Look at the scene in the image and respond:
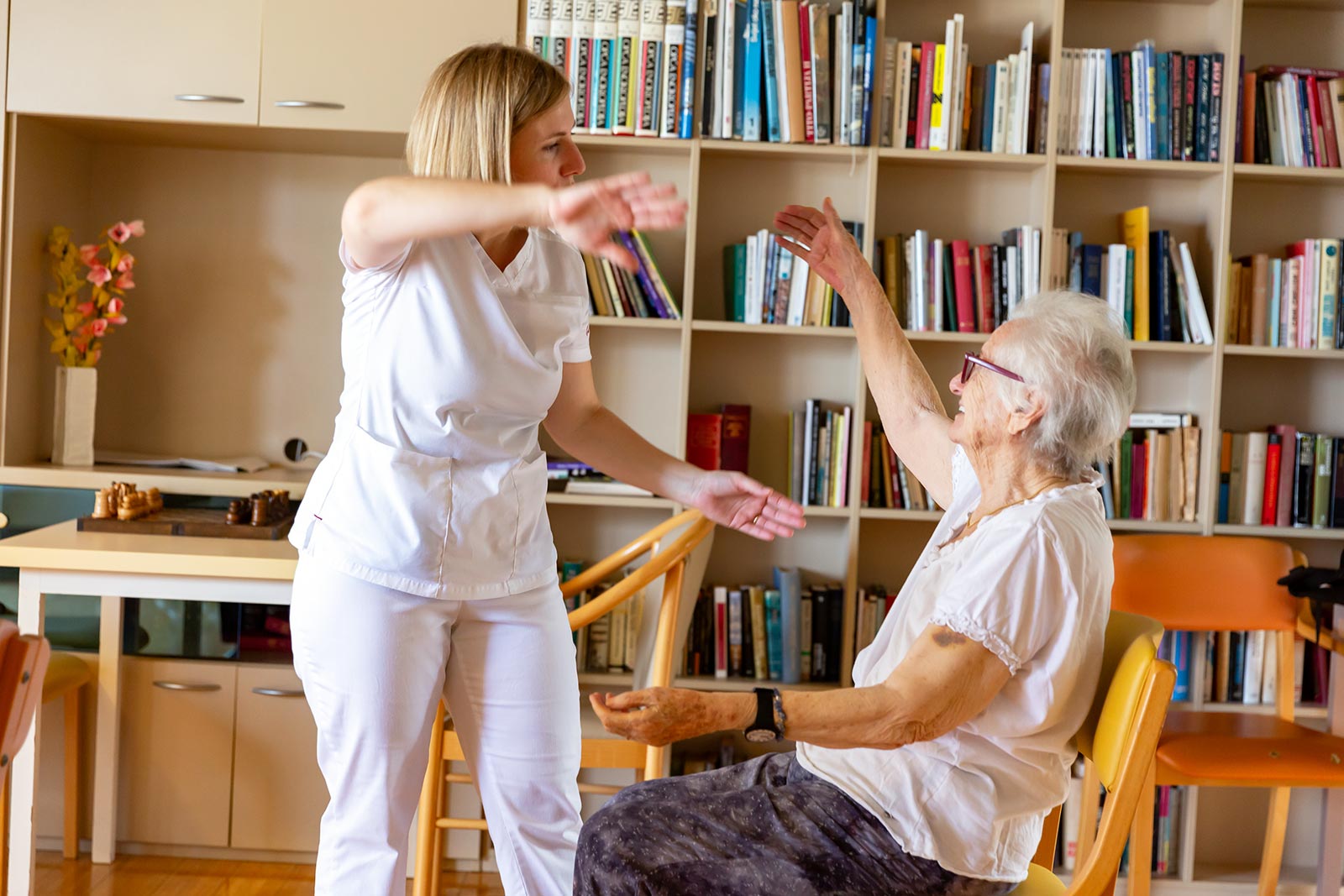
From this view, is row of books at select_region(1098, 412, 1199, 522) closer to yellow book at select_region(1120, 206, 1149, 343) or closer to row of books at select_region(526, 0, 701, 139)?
yellow book at select_region(1120, 206, 1149, 343)

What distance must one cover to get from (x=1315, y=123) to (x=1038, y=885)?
245cm

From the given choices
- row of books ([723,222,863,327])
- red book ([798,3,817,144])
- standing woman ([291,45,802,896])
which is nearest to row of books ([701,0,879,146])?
red book ([798,3,817,144])

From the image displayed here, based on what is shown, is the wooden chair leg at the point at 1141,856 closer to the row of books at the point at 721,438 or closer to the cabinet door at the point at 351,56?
the row of books at the point at 721,438

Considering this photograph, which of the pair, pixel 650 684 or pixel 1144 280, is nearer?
pixel 650 684

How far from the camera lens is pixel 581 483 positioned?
118 inches

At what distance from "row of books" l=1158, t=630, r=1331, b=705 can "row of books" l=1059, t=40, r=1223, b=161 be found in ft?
4.19

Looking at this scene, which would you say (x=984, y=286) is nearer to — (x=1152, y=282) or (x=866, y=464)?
(x=1152, y=282)

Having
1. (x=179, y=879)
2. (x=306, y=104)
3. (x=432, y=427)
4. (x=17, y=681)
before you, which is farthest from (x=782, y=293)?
(x=17, y=681)

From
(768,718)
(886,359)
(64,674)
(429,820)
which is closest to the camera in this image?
(768,718)

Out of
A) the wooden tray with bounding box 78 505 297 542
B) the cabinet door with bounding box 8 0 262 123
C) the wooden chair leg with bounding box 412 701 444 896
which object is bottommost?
the wooden chair leg with bounding box 412 701 444 896

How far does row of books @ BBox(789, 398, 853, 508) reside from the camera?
3039 millimetres

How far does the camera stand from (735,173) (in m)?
3.22

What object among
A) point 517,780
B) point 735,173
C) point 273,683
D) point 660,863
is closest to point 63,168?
point 273,683

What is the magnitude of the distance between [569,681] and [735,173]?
6.36 ft
